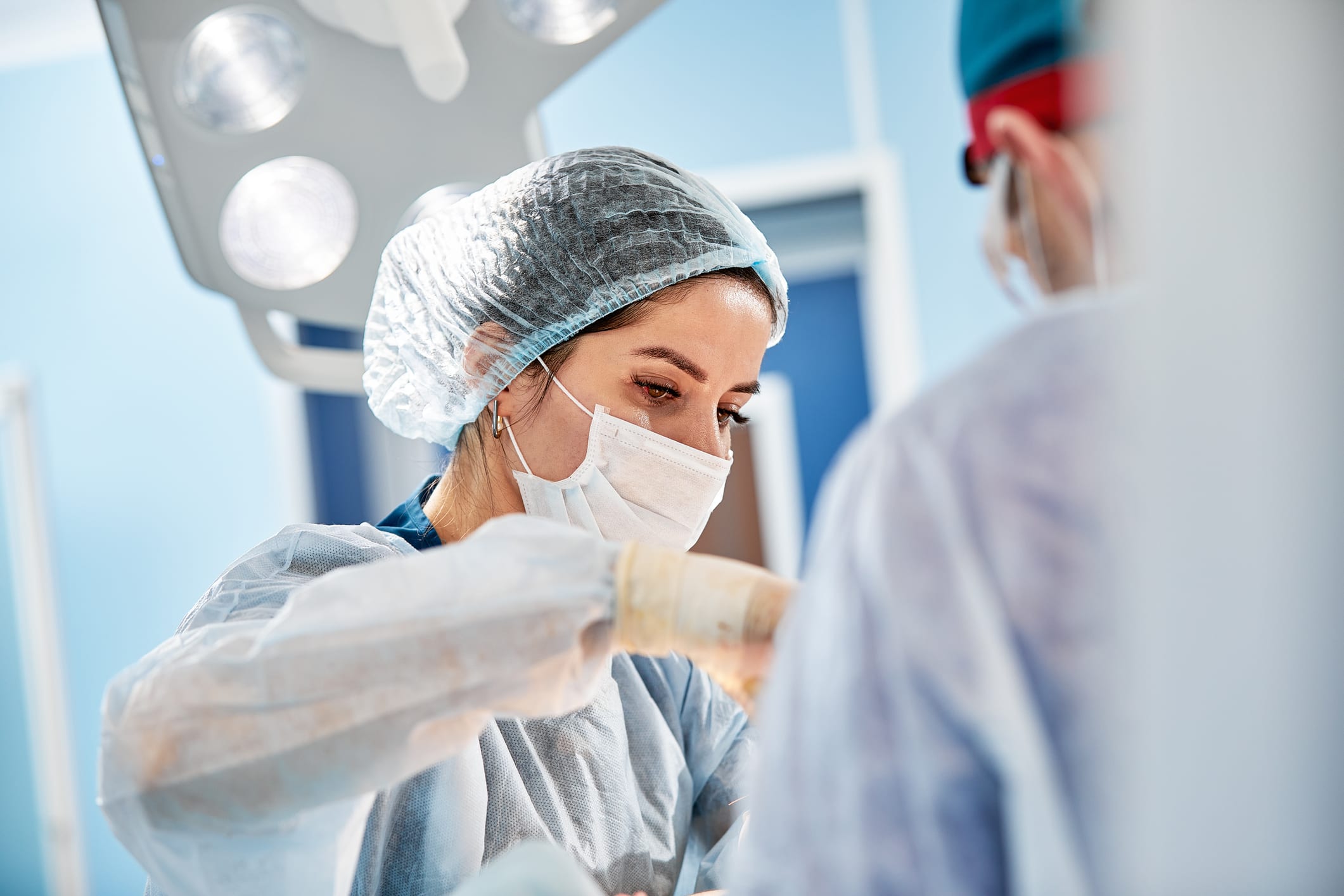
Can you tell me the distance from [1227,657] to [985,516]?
12 cm

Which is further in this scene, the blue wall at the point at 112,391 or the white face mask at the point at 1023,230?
the blue wall at the point at 112,391

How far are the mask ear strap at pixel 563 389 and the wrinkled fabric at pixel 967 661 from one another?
71cm

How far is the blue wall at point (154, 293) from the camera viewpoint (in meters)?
2.69

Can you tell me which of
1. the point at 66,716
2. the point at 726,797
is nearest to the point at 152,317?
the point at 66,716

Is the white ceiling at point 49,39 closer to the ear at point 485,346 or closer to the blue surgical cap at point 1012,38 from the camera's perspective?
the ear at point 485,346

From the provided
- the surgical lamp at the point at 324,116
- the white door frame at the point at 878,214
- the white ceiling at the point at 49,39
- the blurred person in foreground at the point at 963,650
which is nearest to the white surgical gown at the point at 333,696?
the blurred person in foreground at the point at 963,650

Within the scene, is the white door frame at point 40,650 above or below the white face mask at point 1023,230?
below

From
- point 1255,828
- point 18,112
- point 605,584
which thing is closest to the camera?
point 1255,828

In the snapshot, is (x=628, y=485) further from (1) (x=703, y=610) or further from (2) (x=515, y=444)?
Answer: (1) (x=703, y=610)

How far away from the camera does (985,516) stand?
485 millimetres

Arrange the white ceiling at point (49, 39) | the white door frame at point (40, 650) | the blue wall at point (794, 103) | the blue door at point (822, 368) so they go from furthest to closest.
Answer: the white ceiling at point (49, 39) → the blue door at point (822, 368) → the white door frame at point (40, 650) → the blue wall at point (794, 103)

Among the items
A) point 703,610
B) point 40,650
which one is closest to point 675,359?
point 703,610

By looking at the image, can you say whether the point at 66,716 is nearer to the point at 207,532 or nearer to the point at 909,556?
the point at 207,532

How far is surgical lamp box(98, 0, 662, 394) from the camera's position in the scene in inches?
45.4
